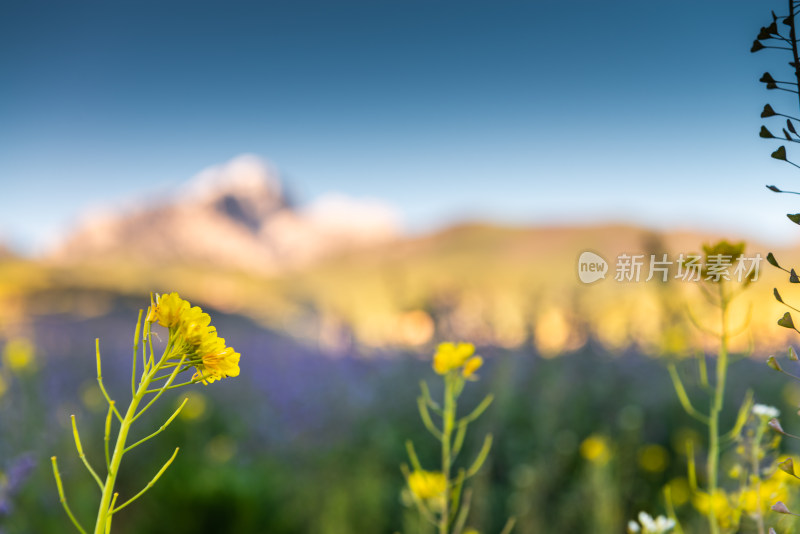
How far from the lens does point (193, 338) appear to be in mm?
688

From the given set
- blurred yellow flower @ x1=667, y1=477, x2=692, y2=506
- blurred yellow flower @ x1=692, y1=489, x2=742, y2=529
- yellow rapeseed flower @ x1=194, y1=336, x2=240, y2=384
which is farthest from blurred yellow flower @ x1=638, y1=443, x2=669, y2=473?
yellow rapeseed flower @ x1=194, y1=336, x2=240, y2=384

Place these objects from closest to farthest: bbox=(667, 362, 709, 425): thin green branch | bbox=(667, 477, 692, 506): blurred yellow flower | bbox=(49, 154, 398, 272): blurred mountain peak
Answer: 1. bbox=(667, 362, 709, 425): thin green branch
2. bbox=(667, 477, 692, 506): blurred yellow flower
3. bbox=(49, 154, 398, 272): blurred mountain peak

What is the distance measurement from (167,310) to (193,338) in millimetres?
46

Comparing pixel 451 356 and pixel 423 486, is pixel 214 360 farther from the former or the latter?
pixel 423 486

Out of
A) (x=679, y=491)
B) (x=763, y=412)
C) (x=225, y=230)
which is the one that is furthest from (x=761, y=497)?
(x=225, y=230)

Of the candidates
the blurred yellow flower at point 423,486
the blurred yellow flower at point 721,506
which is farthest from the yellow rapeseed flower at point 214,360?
the blurred yellow flower at point 721,506

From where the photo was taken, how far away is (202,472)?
3061mm

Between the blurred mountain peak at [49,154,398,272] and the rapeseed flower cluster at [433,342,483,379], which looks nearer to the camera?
the rapeseed flower cluster at [433,342,483,379]

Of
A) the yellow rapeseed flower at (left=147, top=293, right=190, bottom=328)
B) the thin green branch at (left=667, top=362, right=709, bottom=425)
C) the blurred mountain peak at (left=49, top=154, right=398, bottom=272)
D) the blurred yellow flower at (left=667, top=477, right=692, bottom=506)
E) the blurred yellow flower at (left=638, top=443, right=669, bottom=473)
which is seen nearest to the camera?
the yellow rapeseed flower at (left=147, top=293, right=190, bottom=328)

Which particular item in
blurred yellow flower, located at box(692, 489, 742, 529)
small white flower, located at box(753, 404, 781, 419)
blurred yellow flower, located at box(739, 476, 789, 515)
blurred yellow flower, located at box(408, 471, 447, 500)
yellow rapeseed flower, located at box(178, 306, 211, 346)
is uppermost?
yellow rapeseed flower, located at box(178, 306, 211, 346)

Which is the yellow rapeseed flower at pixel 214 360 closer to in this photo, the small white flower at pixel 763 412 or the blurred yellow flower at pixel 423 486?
the blurred yellow flower at pixel 423 486

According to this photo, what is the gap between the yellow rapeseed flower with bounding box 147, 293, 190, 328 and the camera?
677 millimetres

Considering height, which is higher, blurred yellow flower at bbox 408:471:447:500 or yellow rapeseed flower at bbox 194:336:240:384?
yellow rapeseed flower at bbox 194:336:240:384

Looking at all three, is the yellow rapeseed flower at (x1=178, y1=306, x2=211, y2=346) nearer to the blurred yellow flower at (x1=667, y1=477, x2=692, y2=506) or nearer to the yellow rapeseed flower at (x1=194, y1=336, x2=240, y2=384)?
the yellow rapeseed flower at (x1=194, y1=336, x2=240, y2=384)
